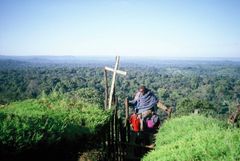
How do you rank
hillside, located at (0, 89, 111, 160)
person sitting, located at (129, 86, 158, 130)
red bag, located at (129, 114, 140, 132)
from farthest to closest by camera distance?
person sitting, located at (129, 86, 158, 130)
red bag, located at (129, 114, 140, 132)
hillside, located at (0, 89, 111, 160)

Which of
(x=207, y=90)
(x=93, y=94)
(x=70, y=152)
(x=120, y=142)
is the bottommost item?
(x=207, y=90)

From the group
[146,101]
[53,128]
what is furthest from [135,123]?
[53,128]

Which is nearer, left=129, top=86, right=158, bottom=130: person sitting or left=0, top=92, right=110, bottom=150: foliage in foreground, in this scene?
left=0, top=92, right=110, bottom=150: foliage in foreground

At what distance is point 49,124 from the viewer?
5750mm

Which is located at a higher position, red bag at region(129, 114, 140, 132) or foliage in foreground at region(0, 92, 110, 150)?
foliage in foreground at region(0, 92, 110, 150)

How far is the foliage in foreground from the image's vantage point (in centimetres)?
485

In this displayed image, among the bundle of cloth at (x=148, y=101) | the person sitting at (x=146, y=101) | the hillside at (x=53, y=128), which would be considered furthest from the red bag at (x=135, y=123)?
the hillside at (x=53, y=128)

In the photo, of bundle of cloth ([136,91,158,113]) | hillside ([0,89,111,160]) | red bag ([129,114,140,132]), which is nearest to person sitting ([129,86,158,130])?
bundle of cloth ([136,91,158,113])

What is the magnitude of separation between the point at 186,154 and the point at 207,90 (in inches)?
3484

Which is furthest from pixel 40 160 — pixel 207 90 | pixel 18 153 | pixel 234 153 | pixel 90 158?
pixel 207 90

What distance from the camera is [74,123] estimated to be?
23.1 feet

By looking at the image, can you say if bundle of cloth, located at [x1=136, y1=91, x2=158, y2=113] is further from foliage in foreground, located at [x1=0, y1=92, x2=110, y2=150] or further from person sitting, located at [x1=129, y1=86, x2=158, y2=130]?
foliage in foreground, located at [x1=0, y1=92, x2=110, y2=150]

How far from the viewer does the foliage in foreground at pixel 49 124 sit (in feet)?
15.9

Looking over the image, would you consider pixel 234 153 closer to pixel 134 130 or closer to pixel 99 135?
pixel 99 135
